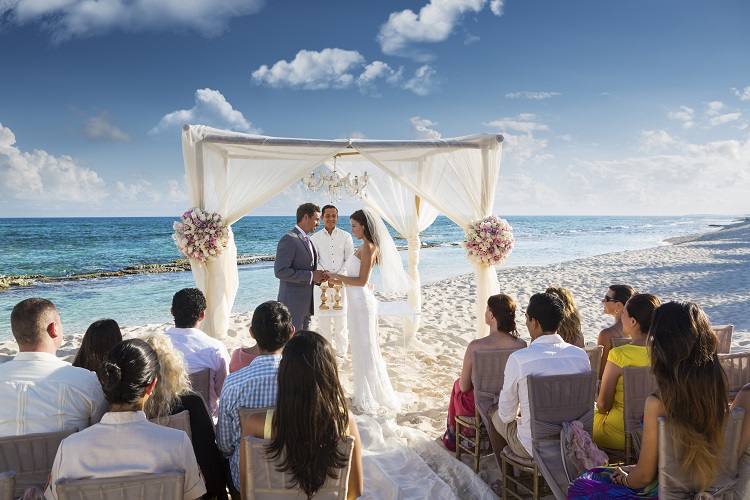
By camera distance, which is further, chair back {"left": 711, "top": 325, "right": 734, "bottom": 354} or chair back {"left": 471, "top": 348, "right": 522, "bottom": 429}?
chair back {"left": 711, "top": 325, "right": 734, "bottom": 354}

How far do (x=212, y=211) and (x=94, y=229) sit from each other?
136ft

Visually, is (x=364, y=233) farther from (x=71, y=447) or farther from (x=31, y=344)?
(x=71, y=447)

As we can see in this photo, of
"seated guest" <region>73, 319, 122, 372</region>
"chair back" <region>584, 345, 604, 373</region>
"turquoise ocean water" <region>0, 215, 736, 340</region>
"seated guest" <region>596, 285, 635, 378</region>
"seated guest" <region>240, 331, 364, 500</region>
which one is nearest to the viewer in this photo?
"seated guest" <region>240, 331, 364, 500</region>

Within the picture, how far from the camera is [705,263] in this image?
1773 centimetres

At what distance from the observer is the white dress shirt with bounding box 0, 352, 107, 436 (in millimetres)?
2240

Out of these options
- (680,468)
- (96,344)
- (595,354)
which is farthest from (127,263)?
(680,468)

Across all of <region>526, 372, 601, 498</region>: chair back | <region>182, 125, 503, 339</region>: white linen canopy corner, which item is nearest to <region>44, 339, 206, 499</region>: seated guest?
<region>526, 372, 601, 498</region>: chair back

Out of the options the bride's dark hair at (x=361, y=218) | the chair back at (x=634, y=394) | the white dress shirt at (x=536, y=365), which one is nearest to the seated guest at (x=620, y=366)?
the chair back at (x=634, y=394)

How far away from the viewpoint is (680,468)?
2.12 meters

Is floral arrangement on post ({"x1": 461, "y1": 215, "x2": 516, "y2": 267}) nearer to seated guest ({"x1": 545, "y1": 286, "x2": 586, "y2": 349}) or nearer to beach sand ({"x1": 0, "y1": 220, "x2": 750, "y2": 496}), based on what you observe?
beach sand ({"x1": 0, "y1": 220, "x2": 750, "y2": 496})

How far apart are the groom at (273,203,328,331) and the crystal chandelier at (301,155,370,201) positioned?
666 millimetres

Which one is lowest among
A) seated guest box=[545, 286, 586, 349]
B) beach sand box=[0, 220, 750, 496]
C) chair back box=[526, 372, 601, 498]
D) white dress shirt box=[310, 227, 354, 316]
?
beach sand box=[0, 220, 750, 496]

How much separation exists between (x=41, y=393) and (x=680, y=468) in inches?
105

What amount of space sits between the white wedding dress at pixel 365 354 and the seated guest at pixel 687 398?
3.15 meters
